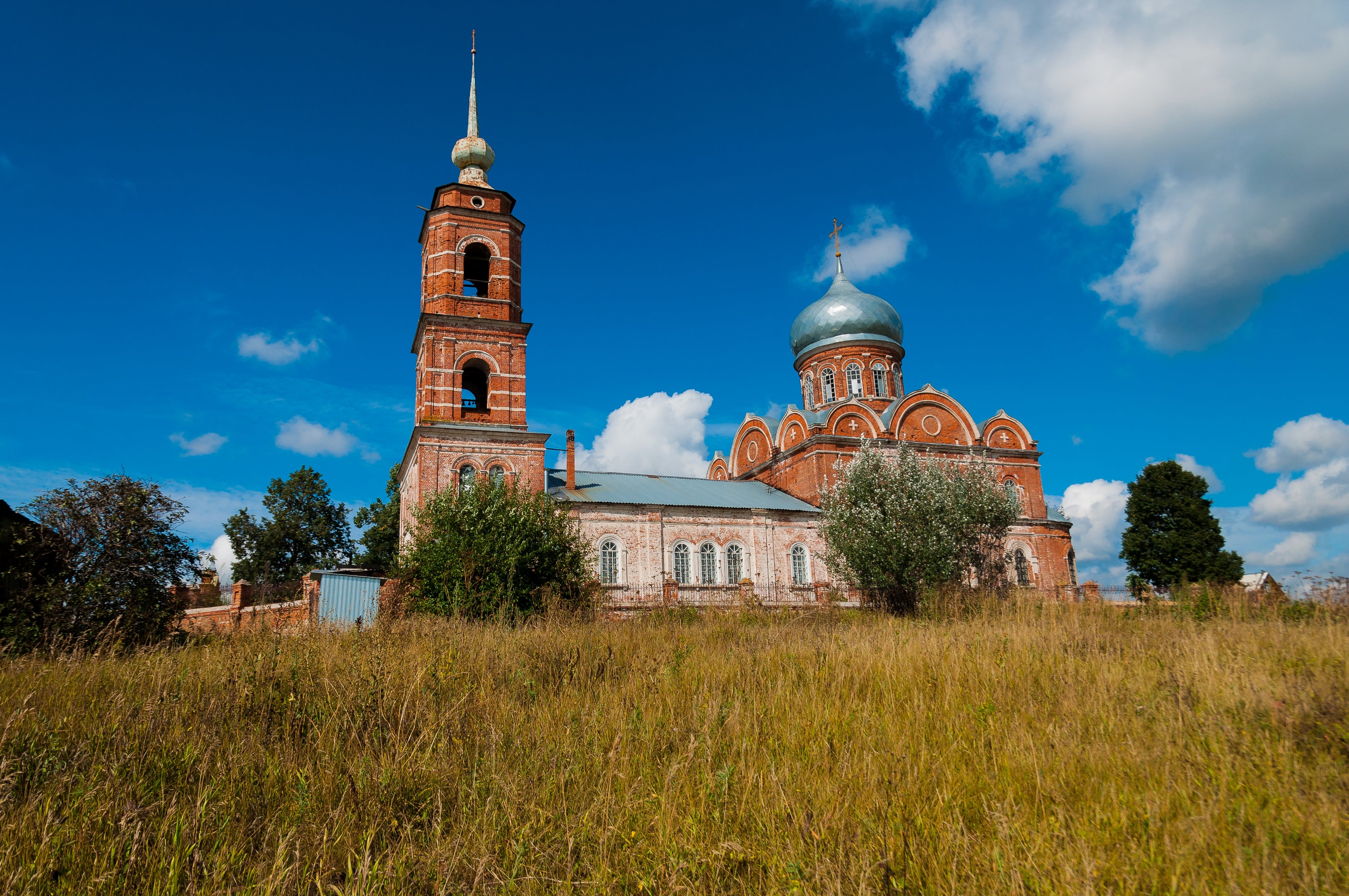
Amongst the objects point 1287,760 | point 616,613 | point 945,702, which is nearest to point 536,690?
point 945,702

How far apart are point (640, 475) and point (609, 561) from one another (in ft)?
18.1

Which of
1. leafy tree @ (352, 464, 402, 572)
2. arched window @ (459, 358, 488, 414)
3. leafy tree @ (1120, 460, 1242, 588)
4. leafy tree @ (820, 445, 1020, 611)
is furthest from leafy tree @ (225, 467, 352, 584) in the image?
leafy tree @ (1120, 460, 1242, 588)

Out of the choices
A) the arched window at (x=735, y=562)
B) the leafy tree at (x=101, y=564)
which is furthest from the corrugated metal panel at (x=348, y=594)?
the arched window at (x=735, y=562)

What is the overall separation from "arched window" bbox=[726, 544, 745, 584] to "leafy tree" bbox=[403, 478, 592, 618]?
1082cm

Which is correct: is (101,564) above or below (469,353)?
below

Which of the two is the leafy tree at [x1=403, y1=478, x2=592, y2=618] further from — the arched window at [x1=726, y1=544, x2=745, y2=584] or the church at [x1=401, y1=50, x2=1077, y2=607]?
the arched window at [x1=726, y1=544, x2=745, y2=584]

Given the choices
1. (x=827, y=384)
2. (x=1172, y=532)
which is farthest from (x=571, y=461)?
(x=1172, y=532)

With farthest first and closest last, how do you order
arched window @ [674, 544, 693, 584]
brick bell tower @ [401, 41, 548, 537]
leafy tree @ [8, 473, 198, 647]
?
arched window @ [674, 544, 693, 584], brick bell tower @ [401, 41, 548, 537], leafy tree @ [8, 473, 198, 647]

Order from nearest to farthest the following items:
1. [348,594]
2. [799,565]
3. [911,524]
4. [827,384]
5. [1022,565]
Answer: [911,524], [348,594], [799,565], [1022,565], [827,384]

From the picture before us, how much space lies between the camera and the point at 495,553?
14266 millimetres

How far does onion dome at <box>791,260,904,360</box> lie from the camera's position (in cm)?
3716

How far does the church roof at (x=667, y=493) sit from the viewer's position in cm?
2703

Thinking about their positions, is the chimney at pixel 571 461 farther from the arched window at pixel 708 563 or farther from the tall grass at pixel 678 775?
the tall grass at pixel 678 775

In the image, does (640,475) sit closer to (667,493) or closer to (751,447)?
(667,493)
